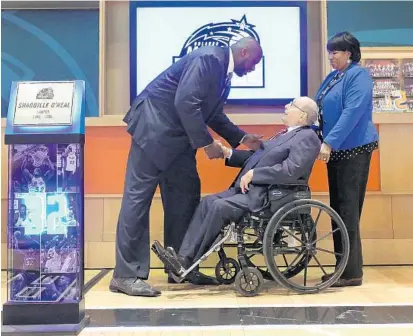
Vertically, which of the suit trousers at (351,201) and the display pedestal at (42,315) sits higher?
the suit trousers at (351,201)

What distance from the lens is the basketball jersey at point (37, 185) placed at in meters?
1.83

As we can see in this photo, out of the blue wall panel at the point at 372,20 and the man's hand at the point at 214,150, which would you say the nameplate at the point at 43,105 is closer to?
the man's hand at the point at 214,150

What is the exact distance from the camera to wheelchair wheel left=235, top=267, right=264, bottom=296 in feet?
7.66

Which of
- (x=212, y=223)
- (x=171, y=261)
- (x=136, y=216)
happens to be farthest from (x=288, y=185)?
(x=136, y=216)

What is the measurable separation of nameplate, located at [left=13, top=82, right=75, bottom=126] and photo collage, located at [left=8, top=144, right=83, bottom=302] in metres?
0.09

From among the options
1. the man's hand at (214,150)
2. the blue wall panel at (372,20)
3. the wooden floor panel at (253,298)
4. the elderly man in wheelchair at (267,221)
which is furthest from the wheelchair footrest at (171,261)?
the blue wall panel at (372,20)

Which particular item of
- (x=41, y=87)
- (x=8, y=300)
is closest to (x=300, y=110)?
(x=41, y=87)

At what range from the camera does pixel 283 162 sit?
2.39m

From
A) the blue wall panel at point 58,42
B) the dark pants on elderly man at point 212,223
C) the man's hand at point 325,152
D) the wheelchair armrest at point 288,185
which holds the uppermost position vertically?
the blue wall panel at point 58,42

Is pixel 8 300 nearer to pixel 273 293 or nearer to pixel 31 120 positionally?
pixel 31 120

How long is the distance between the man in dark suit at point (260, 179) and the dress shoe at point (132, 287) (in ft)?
0.51

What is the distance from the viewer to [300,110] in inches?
99.8

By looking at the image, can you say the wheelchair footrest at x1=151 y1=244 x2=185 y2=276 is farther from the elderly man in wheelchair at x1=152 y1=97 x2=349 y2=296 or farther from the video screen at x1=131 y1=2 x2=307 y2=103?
the video screen at x1=131 y1=2 x2=307 y2=103

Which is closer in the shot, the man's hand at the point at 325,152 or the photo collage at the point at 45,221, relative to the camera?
the photo collage at the point at 45,221
